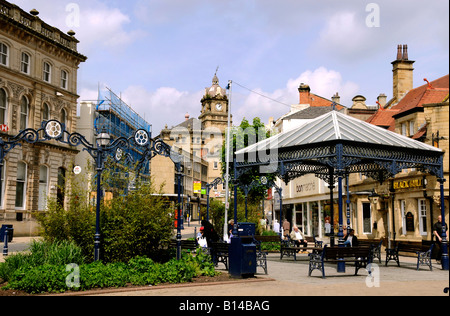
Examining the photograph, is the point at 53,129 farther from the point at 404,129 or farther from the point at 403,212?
the point at 404,129

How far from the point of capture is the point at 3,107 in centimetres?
3403

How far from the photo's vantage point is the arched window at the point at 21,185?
35.4 metres

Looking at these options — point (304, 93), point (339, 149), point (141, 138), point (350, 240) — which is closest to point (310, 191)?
point (304, 93)

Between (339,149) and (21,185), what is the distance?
27.2m

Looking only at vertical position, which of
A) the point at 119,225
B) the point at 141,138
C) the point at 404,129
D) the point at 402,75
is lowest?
the point at 119,225

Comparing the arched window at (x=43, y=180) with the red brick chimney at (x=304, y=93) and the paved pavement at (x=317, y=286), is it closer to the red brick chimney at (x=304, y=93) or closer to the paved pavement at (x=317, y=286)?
the paved pavement at (x=317, y=286)

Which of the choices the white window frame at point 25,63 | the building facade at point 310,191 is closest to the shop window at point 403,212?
the building facade at point 310,191

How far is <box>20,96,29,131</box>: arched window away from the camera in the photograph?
118 feet

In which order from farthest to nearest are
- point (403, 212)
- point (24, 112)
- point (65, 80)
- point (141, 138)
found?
point (65, 80) < point (24, 112) < point (403, 212) < point (141, 138)

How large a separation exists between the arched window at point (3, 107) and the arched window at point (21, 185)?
3404 millimetres

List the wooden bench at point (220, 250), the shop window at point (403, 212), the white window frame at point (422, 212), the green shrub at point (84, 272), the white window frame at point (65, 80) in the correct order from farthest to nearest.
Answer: the white window frame at point (65, 80), the shop window at point (403, 212), the white window frame at point (422, 212), the wooden bench at point (220, 250), the green shrub at point (84, 272)

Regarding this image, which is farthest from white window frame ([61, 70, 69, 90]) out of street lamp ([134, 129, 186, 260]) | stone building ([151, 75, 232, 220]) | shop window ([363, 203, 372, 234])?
stone building ([151, 75, 232, 220])

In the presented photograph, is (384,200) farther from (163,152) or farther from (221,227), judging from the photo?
(163,152)

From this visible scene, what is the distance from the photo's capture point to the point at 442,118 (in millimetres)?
25125
